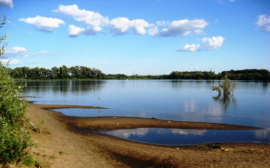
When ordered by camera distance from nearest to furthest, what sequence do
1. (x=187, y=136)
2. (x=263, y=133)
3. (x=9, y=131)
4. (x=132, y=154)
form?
(x=9, y=131) < (x=132, y=154) < (x=187, y=136) < (x=263, y=133)

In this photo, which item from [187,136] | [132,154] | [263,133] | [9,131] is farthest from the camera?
[263,133]

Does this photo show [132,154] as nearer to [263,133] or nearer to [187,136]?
[187,136]

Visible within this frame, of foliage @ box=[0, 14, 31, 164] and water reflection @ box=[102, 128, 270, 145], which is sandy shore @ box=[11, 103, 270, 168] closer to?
foliage @ box=[0, 14, 31, 164]

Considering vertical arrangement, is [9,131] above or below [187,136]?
above

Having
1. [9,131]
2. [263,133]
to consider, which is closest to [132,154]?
[9,131]

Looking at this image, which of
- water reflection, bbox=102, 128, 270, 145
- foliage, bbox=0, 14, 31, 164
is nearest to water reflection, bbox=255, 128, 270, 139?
water reflection, bbox=102, 128, 270, 145

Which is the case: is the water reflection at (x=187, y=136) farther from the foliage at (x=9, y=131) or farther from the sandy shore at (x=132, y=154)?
the foliage at (x=9, y=131)

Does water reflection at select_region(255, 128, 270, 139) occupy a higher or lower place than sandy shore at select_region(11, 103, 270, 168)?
lower

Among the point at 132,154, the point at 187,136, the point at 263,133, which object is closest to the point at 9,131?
the point at 132,154

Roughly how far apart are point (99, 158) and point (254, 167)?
29.0 ft

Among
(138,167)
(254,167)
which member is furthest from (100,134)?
(254,167)

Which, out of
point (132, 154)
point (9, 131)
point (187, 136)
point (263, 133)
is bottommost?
point (263, 133)

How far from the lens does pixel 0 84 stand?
9195mm

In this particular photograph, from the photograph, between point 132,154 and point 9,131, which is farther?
point 132,154
